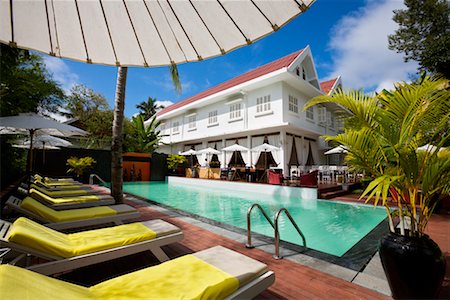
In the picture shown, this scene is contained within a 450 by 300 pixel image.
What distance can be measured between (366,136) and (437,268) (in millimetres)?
1408

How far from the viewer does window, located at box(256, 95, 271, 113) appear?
1526 centimetres

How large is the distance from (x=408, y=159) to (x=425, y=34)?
18584mm

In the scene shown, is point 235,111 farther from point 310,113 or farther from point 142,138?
point 142,138

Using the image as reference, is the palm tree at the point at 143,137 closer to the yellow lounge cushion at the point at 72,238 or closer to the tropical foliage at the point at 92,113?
the tropical foliage at the point at 92,113

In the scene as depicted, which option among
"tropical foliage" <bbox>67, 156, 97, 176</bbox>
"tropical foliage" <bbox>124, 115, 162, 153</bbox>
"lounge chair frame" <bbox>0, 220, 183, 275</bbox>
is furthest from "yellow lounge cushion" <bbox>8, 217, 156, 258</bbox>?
"tropical foliage" <bbox>124, 115, 162, 153</bbox>

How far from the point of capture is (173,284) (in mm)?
1855

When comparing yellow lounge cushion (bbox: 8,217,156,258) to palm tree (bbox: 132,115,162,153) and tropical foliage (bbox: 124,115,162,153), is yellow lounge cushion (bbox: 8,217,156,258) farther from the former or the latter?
palm tree (bbox: 132,115,162,153)

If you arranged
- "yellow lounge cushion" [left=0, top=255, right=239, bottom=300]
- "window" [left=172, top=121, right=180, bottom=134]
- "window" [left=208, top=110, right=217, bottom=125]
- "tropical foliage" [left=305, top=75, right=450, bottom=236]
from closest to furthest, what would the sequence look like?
"yellow lounge cushion" [left=0, top=255, right=239, bottom=300]
"tropical foliage" [left=305, top=75, right=450, bottom=236]
"window" [left=208, top=110, right=217, bottom=125]
"window" [left=172, top=121, right=180, bottom=134]

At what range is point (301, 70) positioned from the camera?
16.7 meters

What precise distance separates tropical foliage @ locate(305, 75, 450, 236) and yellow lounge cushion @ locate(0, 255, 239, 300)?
1659 millimetres

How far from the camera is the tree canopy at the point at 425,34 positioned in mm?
12789

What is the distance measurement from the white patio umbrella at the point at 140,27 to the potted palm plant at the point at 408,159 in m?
1.36

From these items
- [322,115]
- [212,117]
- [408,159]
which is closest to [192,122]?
[212,117]

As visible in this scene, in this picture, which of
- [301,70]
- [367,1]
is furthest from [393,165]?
[301,70]
